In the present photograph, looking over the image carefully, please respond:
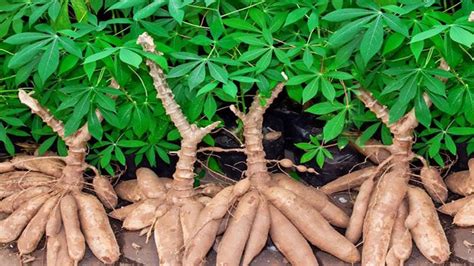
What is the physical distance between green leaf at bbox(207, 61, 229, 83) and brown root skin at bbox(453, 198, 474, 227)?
756 millimetres

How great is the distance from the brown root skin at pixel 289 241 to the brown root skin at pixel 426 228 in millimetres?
280

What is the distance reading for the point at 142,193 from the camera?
2002 millimetres

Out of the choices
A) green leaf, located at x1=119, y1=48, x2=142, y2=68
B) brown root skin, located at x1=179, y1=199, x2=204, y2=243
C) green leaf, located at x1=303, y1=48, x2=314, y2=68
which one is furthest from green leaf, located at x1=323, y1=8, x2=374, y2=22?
brown root skin, located at x1=179, y1=199, x2=204, y2=243

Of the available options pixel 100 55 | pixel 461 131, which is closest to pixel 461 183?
pixel 461 131

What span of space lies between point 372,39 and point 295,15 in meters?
0.22

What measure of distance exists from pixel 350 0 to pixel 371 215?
58 centimetres

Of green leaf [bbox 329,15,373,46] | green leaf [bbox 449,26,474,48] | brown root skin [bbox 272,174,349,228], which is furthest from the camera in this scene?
brown root skin [bbox 272,174,349,228]

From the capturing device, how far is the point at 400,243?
1.75 meters

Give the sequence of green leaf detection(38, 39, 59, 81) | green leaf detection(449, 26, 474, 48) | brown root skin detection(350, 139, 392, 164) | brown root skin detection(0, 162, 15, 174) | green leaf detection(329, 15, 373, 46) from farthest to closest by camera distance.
→ brown root skin detection(0, 162, 15, 174) < brown root skin detection(350, 139, 392, 164) < green leaf detection(38, 39, 59, 81) < green leaf detection(329, 15, 373, 46) < green leaf detection(449, 26, 474, 48)

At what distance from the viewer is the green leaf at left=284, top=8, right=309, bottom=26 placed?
1.65m

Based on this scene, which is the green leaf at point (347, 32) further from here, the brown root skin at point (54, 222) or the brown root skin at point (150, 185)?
the brown root skin at point (54, 222)

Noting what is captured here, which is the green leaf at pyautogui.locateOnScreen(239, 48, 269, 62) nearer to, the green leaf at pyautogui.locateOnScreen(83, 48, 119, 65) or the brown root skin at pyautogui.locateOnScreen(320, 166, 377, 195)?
the green leaf at pyautogui.locateOnScreen(83, 48, 119, 65)

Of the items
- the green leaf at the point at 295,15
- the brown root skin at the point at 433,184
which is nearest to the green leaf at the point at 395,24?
the green leaf at the point at 295,15

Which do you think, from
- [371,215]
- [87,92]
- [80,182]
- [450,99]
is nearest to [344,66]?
[450,99]
